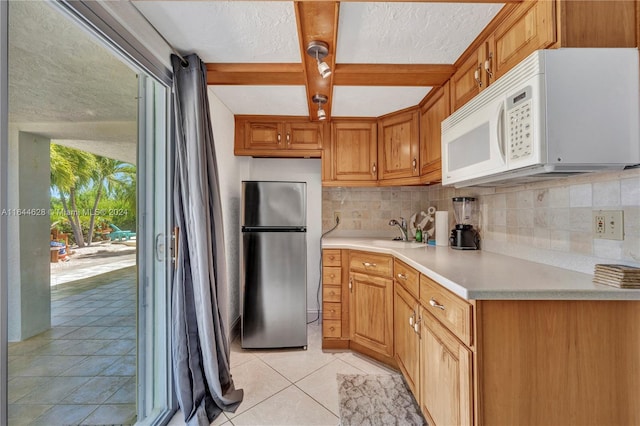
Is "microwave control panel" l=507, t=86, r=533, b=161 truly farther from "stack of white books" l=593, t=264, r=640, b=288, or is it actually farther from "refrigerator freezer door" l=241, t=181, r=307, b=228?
"refrigerator freezer door" l=241, t=181, r=307, b=228

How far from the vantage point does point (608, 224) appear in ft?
3.47

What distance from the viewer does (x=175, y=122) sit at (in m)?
1.48

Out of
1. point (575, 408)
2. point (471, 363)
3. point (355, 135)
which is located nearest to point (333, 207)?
point (355, 135)

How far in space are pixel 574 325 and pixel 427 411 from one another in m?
0.81

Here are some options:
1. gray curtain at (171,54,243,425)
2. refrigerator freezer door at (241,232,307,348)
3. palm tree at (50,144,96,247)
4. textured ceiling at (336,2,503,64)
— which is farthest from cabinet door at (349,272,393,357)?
palm tree at (50,144,96,247)

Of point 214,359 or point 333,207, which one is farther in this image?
point 333,207

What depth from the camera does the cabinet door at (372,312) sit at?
196 centimetres

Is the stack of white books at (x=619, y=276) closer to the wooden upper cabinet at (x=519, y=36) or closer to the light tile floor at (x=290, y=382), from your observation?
the wooden upper cabinet at (x=519, y=36)

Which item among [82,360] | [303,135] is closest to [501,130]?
[303,135]

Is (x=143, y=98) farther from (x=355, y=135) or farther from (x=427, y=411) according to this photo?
(x=427, y=411)

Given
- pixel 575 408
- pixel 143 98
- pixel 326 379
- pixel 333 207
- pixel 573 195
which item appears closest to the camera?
pixel 575 408

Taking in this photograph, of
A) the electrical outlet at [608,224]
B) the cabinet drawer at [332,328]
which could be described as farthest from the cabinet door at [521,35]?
the cabinet drawer at [332,328]

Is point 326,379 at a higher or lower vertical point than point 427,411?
lower

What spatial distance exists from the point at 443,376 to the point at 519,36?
1547 millimetres
